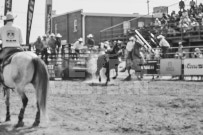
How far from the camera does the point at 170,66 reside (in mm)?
21969

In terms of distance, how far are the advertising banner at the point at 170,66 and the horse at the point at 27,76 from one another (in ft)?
45.5

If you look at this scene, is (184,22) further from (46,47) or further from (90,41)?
(46,47)

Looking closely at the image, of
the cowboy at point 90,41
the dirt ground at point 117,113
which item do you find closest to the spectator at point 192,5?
the cowboy at point 90,41

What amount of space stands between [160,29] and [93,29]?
2015cm

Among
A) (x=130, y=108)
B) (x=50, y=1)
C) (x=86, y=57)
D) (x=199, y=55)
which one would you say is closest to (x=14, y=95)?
(x=130, y=108)

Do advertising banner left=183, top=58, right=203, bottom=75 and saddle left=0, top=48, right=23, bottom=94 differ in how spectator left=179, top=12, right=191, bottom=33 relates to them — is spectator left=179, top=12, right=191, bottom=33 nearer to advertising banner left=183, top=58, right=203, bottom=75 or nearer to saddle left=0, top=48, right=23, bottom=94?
advertising banner left=183, top=58, right=203, bottom=75

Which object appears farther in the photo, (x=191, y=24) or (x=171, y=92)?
(x=191, y=24)

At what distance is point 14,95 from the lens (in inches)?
578

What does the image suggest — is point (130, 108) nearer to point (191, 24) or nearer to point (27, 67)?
point (27, 67)

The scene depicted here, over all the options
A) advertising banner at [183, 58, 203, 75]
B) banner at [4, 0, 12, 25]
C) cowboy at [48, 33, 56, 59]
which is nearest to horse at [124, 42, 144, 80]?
advertising banner at [183, 58, 203, 75]

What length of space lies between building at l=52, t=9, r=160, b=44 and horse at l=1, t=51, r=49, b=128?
39937 millimetres

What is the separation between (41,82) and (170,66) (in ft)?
47.2

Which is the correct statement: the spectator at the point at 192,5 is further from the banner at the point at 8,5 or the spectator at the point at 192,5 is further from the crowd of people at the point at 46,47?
the banner at the point at 8,5

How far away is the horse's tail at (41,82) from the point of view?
8523mm
